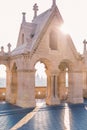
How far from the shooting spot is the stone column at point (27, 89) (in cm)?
2159

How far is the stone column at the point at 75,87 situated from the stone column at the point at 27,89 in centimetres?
490

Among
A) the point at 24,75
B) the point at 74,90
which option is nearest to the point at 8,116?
the point at 24,75

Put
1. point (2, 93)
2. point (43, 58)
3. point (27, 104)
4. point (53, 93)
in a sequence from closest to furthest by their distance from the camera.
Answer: point (27, 104)
point (43, 58)
point (53, 93)
point (2, 93)

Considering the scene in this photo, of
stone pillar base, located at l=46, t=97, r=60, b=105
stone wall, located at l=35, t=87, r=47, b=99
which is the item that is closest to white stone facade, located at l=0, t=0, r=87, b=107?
stone pillar base, located at l=46, t=97, r=60, b=105

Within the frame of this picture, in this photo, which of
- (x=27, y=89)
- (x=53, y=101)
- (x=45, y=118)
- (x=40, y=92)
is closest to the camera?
(x=45, y=118)

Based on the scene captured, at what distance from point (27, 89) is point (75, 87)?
5830 mm

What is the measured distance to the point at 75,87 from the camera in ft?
80.9

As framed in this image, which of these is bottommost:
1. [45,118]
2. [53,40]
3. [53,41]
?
[45,118]

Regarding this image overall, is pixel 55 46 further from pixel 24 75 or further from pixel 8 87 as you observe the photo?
pixel 8 87

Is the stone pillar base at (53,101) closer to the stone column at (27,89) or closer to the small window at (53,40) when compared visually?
the stone column at (27,89)

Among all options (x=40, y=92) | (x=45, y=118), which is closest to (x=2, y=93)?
(x=40, y=92)

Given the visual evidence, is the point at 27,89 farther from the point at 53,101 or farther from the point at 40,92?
the point at 40,92

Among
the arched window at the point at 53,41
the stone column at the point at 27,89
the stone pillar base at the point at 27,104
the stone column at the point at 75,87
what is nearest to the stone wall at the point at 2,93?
the stone column at the point at 27,89

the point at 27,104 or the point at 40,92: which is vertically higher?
the point at 40,92
